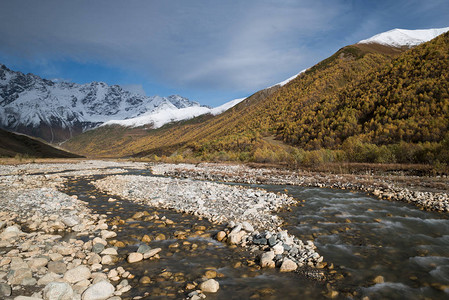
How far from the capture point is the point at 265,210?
11.0 metres

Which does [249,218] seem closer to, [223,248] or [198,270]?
[223,248]

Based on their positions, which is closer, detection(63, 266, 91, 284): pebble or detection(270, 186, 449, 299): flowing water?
detection(63, 266, 91, 284): pebble

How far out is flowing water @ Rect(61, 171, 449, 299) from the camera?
16.3ft

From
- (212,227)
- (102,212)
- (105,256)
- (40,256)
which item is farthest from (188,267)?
(102,212)

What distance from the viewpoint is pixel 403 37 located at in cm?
13450

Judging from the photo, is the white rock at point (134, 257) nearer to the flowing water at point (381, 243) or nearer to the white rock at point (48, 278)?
the white rock at point (48, 278)

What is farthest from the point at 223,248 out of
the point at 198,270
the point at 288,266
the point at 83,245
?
the point at 83,245

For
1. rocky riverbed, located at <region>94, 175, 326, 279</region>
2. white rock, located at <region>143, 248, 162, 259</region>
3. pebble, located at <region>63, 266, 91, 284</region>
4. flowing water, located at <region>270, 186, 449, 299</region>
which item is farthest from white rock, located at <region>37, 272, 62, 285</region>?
flowing water, located at <region>270, 186, 449, 299</region>

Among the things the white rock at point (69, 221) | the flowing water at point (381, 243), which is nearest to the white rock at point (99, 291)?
the white rock at point (69, 221)

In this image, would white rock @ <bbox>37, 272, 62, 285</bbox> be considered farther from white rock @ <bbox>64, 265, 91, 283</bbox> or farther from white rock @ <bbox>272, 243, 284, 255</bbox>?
white rock @ <bbox>272, 243, 284, 255</bbox>

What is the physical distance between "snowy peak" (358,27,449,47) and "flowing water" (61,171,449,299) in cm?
15705

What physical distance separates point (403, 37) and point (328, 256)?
179936mm

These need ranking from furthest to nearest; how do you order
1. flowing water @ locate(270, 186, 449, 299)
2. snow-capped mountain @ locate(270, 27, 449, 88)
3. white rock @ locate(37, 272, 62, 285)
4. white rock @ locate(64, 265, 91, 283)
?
snow-capped mountain @ locate(270, 27, 449, 88), flowing water @ locate(270, 186, 449, 299), white rock @ locate(64, 265, 91, 283), white rock @ locate(37, 272, 62, 285)

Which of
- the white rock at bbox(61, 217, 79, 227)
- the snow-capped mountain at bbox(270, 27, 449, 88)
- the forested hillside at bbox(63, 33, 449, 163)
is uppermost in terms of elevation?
the snow-capped mountain at bbox(270, 27, 449, 88)
